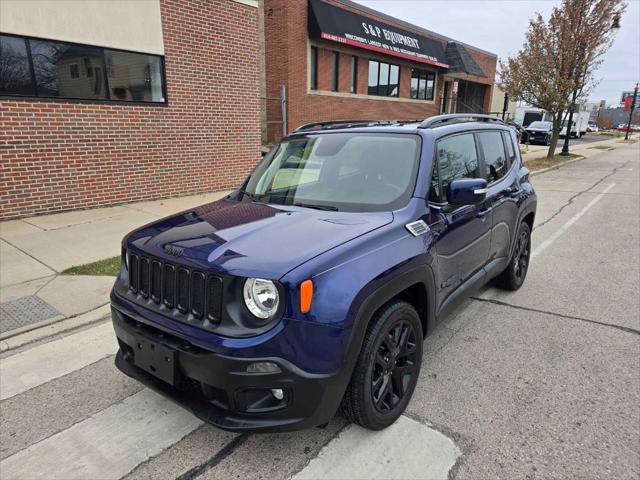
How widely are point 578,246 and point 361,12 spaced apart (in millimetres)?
14436

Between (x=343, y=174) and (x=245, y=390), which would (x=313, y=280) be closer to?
(x=245, y=390)

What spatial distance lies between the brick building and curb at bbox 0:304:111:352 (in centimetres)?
1147

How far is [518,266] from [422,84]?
20794 millimetres

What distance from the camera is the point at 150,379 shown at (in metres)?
2.54

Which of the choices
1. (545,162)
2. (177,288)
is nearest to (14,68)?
(177,288)

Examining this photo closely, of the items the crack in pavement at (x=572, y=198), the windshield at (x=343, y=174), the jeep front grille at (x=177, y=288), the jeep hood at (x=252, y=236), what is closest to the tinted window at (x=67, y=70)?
the windshield at (x=343, y=174)

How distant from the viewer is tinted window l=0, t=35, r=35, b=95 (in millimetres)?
6875

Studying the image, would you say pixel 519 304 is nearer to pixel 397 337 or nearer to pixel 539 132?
pixel 397 337

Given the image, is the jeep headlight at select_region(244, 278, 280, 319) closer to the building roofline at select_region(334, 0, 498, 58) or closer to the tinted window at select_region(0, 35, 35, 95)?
the tinted window at select_region(0, 35, 35, 95)

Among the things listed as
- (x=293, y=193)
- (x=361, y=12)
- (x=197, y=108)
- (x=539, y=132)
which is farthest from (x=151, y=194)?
(x=539, y=132)

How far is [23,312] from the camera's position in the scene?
4.27 m

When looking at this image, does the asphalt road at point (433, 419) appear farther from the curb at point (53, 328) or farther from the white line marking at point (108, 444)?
the curb at point (53, 328)

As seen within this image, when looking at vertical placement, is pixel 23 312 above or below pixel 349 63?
below

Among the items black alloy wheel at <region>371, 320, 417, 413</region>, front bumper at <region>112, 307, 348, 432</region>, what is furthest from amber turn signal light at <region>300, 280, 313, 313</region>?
black alloy wheel at <region>371, 320, 417, 413</region>
